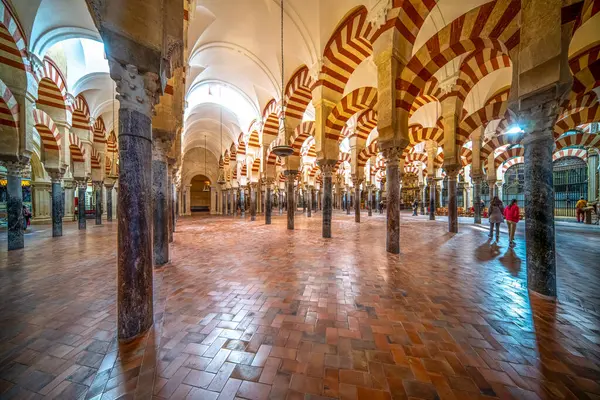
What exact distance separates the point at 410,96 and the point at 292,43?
210 inches

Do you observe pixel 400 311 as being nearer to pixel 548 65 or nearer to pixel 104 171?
pixel 548 65

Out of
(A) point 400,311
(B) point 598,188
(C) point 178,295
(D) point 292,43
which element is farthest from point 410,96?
(B) point 598,188

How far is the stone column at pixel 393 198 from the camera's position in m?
5.11

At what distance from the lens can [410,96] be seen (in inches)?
203

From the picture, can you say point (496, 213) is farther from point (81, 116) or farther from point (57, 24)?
point (81, 116)

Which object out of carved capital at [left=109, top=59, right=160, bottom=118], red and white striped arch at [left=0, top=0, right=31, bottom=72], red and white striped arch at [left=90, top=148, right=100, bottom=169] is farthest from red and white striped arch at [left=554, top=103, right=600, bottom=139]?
red and white striped arch at [left=90, top=148, right=100, bottom=169]

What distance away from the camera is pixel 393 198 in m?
5.23

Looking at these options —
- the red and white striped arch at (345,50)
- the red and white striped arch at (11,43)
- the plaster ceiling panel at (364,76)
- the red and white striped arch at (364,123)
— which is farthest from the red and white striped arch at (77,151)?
the red and white striped arch at (364,123)

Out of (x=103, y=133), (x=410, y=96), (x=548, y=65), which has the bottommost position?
(x=548, y=65)

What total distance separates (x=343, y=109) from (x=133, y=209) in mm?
7760

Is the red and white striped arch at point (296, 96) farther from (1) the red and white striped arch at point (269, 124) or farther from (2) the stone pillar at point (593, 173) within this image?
(2) the stone pillar at point (593, 173)

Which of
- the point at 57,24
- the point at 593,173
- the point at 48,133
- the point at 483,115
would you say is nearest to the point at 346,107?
the point at 483,115

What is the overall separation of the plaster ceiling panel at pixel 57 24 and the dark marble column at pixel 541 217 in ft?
37.2

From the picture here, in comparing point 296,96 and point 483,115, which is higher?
point 296,96
